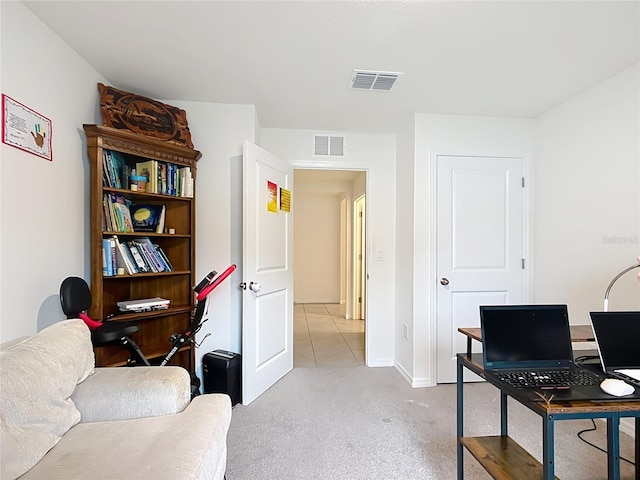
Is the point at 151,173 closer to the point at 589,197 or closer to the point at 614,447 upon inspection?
the point at 614,447

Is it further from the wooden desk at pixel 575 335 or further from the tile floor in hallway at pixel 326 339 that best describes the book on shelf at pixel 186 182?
the wooden desk at pixel 575 335

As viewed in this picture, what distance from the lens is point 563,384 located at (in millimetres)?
1246

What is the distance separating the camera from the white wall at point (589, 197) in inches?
85.0

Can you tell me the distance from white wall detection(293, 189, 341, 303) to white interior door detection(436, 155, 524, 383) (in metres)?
4.23

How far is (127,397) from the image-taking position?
143 centimetres

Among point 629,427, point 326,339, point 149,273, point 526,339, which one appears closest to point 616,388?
point 526,339

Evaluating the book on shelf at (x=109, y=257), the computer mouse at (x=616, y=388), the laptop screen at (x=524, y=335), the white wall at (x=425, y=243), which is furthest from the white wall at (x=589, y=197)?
the book on shelf at (x=109, y=257)

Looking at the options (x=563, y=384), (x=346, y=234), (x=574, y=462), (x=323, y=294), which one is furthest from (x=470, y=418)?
(x=323, y=294)

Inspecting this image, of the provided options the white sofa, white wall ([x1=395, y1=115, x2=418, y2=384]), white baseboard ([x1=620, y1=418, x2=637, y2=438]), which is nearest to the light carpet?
white baseboard ([x1=620, y1=418, x2=637, y2=438])

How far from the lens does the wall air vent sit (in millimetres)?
3301

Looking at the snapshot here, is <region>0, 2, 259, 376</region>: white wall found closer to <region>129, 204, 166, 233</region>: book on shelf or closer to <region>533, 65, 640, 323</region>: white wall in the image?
<region>129, 204, 166, 233</region>: book on shelf

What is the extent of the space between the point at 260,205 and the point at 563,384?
2138 mm

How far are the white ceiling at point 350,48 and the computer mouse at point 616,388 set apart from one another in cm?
166

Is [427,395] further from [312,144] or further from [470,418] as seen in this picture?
[312,144]
